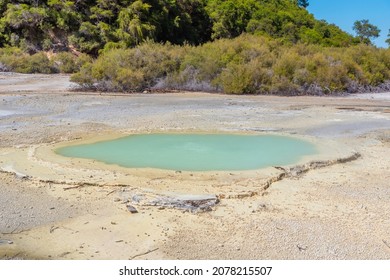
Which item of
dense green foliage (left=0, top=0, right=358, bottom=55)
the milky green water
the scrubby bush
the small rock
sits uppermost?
dense green foliage (left=0, top=0, right=358, bottom=55)

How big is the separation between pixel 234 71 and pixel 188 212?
578 inches

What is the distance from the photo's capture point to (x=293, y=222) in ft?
17.7

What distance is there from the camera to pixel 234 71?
19844mm

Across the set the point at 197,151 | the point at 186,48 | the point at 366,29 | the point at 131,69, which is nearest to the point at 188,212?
the point at 197,151

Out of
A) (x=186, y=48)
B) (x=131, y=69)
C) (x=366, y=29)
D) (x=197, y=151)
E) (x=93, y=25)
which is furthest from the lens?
(x=366, y=29)

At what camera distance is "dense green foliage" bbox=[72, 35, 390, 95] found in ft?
63.8

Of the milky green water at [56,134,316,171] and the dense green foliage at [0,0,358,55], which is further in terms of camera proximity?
the dense green foliage at [0,0,358,55]

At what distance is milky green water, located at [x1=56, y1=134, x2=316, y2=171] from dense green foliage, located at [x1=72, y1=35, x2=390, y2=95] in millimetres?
9379

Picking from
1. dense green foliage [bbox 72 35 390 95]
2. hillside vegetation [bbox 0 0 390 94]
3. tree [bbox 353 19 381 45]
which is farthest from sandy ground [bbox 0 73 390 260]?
tree [bbox 353 19 381 45]

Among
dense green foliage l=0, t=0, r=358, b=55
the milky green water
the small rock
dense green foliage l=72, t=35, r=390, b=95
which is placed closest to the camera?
the small rock

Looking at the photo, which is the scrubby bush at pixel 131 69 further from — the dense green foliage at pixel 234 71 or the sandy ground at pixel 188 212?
the sandy ground at pixel 188 212

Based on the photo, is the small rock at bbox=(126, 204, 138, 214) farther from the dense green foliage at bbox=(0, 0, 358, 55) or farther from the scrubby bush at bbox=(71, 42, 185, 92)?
the dense green foliage at bbox=(0, 0, 358, 55)

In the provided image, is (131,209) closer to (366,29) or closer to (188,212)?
(188,212)

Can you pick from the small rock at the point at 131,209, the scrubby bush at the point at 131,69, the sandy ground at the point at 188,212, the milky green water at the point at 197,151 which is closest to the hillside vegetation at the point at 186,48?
the scrubby bush at the point at 131,69
